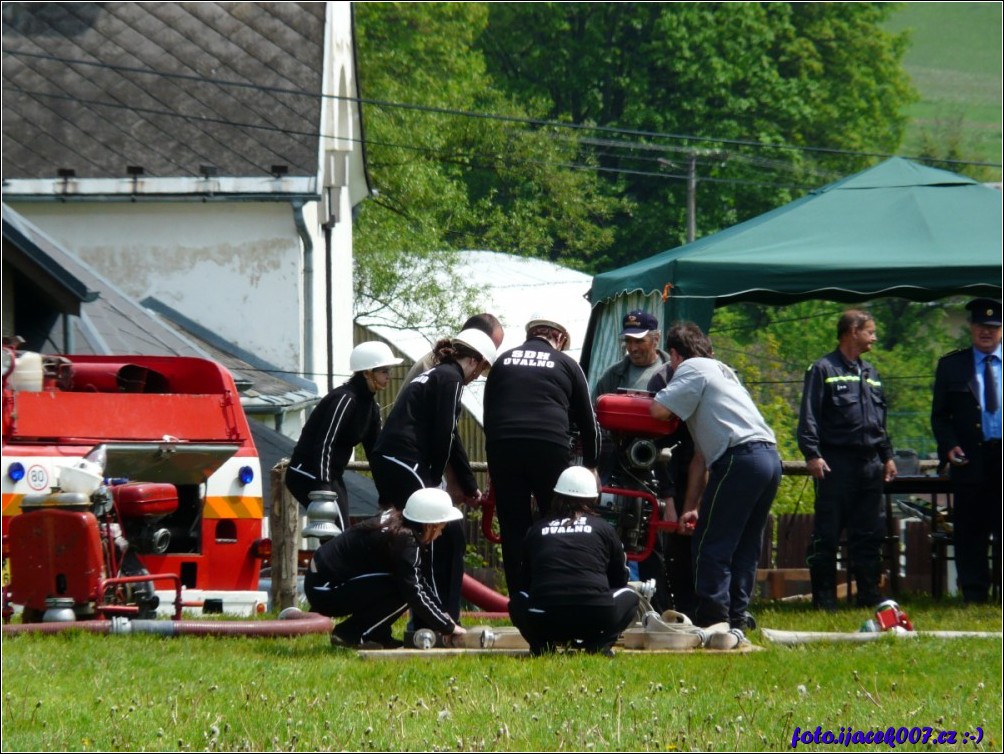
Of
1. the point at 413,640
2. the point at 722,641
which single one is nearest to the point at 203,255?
the point at 413,640

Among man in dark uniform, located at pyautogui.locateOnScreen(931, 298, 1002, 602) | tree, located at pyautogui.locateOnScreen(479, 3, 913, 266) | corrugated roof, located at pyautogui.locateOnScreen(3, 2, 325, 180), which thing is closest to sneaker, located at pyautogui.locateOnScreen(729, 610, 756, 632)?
man in dark uniform, located at pyautogui.locateOnScreen(931, 298, 1002, 602)

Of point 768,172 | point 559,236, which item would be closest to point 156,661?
point 559,236

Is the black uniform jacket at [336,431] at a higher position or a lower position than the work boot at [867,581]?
higher

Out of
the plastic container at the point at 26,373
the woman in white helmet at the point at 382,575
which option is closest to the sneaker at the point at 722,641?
the woman in white helmet at the point at 382,575

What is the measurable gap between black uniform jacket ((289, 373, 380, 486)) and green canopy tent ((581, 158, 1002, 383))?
2852 millimetres

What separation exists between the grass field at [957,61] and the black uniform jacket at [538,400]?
82.4 metres

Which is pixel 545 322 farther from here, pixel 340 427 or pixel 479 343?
pixel 340 427

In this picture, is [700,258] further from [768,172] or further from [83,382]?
[768,172]

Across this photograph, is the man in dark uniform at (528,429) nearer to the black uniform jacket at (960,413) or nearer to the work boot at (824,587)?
the work boot at (824,587)

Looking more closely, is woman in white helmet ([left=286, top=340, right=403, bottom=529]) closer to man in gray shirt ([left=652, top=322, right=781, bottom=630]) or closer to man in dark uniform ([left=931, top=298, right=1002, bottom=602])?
man in gray shirt ([left=652, top=322, right=781, bottom=630])

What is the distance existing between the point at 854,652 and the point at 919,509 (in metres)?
8.02

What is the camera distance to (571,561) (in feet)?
27.1

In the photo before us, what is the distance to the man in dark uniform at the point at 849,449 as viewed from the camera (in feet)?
35.9

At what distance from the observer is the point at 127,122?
2450 centimetres
